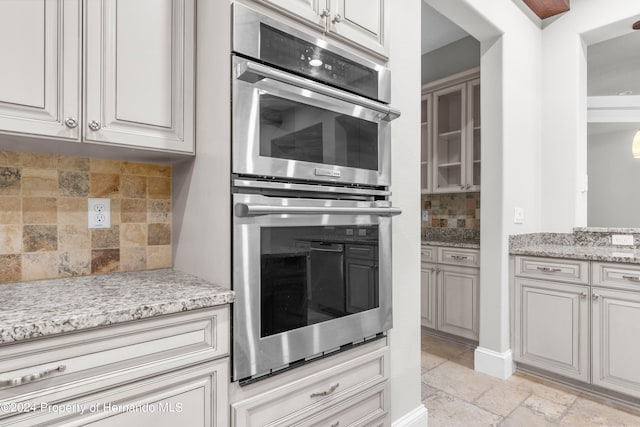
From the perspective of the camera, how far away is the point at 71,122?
1089 millimetres

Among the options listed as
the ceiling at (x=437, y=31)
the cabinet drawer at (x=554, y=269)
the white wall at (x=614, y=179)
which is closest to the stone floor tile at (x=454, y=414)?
the cabinet drawer at (x=554, y=269)

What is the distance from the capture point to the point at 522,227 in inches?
112

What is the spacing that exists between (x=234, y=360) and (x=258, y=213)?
0.48 meters

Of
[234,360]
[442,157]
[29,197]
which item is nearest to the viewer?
[234,360]

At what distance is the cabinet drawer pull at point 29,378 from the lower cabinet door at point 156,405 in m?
0.08

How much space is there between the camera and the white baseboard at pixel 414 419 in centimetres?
184

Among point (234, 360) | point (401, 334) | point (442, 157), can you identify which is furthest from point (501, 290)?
point (234, 360)

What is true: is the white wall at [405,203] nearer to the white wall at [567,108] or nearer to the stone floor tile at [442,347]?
the stone floor tile at [442,347]

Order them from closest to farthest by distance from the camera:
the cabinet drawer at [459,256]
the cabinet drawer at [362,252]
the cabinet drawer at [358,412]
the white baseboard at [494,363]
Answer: the cabinet drawer at [358,412] → the cabinet drawer at [362,252] → the white baseboard at [494,363] → the cabinet drawer at [459,256]

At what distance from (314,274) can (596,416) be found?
2.12 metres

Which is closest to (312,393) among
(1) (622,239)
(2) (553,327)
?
(2) (553,327)

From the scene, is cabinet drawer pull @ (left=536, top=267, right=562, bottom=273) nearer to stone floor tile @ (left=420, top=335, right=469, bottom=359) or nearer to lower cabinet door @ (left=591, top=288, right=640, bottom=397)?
lower cabinet door @ (left=591, top=288, right=640, bottom=397)

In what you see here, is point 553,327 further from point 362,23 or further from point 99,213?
point 99,213

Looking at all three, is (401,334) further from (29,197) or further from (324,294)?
(29,197)
